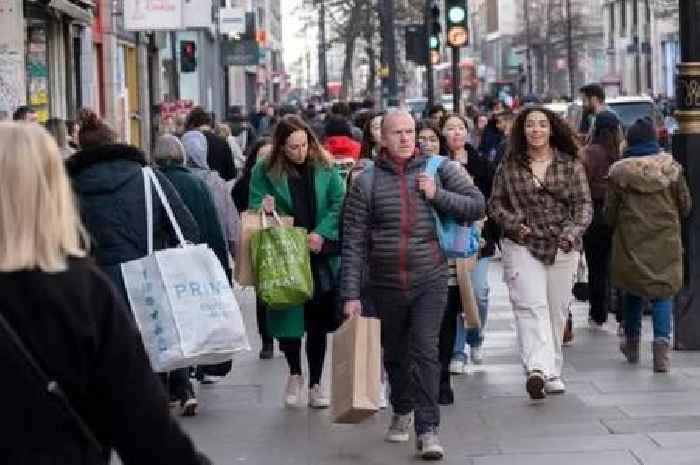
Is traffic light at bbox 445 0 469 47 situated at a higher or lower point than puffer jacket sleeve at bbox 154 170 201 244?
higher

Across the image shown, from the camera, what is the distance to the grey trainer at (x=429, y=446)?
28.6 feet

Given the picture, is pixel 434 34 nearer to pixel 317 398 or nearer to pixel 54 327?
pixel 317 398

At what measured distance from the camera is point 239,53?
48.2 meters

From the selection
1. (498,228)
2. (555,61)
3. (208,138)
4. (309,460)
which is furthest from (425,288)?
(555,61)

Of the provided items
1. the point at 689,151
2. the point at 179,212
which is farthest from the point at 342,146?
the point at 179,212

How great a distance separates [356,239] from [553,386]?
2.44m

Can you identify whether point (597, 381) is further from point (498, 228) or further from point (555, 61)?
point (555, 61)

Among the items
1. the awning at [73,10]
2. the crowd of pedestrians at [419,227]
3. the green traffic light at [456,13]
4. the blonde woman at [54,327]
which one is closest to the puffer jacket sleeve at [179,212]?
the crowd of pedestrians at [419,227]

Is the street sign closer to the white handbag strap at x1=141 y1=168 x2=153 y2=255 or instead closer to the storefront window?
the storefront window

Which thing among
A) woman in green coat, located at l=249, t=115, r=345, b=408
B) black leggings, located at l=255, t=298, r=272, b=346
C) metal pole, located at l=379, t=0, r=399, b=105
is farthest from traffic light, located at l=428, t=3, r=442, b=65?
woman in green coat, located at l=249, t=115, r=345, b=408

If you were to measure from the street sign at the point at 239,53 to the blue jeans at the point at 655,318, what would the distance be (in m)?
36.1

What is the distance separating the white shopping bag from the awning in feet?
49.8

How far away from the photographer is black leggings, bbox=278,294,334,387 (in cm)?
1036

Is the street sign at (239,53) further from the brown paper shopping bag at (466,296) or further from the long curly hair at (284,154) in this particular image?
the brown paper shopping bag at (466,296)
